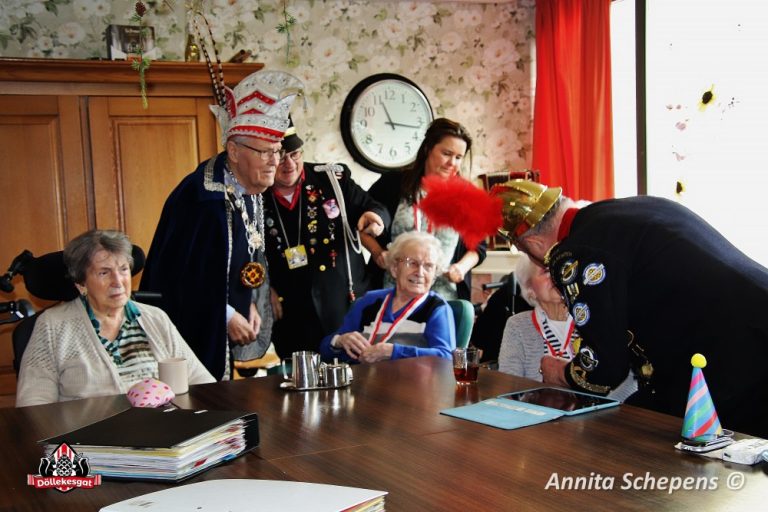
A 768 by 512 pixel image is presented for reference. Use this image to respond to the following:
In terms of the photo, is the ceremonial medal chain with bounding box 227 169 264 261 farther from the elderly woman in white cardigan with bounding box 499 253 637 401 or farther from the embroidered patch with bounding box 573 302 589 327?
the embroidered patch with bounding box 573 302 589 327

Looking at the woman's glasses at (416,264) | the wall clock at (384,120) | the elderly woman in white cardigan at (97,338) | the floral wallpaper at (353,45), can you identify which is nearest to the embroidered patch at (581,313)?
the elderly woman in white cardigan at (97,338)

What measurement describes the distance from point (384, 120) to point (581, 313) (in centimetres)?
370

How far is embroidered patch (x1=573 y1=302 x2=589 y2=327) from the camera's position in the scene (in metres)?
1.77

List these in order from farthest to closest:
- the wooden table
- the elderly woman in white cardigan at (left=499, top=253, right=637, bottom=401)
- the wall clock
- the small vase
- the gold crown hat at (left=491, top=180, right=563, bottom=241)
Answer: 1. the wall clock
2. the small vase
3. the elderly woman in white cardigan at (left=499, top=253, right=637, bottom=401)
4. the gold crown hat at (left=491, top=180, right=563, bottom=241)
5. the wooden table

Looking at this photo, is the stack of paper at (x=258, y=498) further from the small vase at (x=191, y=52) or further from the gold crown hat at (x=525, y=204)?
the small vase at (x=191, y=52)

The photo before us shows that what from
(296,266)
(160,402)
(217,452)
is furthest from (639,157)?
(217,452)

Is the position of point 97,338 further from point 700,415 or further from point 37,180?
point 37,180

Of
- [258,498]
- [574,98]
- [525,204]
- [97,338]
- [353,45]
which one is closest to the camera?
[258,498]

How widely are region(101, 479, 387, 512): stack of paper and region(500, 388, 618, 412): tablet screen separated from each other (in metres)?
0.74

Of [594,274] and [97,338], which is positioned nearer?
[594,274]

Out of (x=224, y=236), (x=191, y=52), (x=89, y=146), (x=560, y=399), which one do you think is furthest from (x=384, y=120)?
(x=560, y=399)

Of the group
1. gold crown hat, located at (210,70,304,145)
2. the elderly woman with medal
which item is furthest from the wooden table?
gold crown hat, located at (210,70,304,145)

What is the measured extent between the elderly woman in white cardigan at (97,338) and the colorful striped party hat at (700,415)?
5.10 feet

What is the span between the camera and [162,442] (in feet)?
4.62
